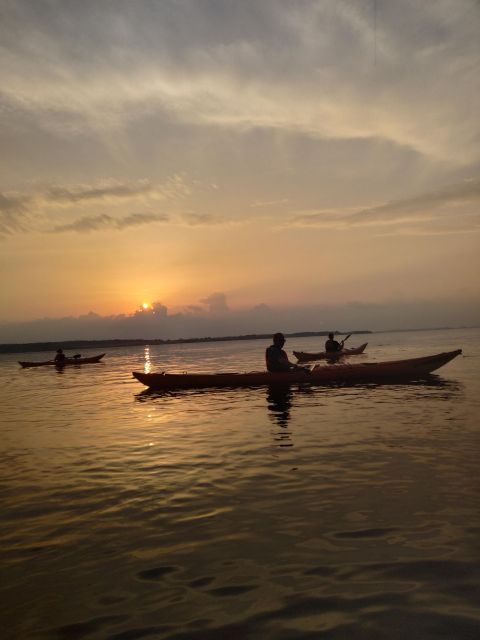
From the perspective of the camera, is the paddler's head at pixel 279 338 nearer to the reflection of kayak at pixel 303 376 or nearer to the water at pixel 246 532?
the reflection of kayak at pixel 303 376

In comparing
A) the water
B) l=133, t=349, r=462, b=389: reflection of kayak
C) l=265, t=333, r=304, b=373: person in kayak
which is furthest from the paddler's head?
the water

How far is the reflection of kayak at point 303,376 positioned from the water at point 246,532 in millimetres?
7465

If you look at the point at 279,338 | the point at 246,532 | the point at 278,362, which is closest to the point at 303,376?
the point at 278,362

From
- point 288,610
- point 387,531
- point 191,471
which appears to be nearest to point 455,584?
point 387,531

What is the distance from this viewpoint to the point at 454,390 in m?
18.5

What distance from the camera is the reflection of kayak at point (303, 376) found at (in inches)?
786

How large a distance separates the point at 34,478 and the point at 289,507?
5.03 meters

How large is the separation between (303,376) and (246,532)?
47.6 feet

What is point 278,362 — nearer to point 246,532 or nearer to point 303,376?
point 303,376

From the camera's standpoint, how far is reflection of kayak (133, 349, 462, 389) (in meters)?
20.0

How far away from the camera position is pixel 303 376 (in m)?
20.0

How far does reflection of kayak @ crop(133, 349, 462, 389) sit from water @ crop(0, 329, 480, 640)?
7465 millimetres

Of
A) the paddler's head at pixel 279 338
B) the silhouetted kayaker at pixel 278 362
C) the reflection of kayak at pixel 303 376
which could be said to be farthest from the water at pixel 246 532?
the reflection of kayak at pixel 303 376

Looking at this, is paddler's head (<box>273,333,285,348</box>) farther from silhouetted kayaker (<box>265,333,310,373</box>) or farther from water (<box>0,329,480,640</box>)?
water (<box>0,329,480,640</box>)
